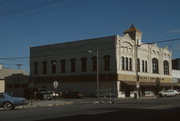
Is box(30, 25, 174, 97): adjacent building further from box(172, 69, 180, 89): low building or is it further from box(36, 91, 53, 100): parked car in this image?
box(36, 91, 53, 100): parked car

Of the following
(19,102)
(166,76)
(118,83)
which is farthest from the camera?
(166,76)

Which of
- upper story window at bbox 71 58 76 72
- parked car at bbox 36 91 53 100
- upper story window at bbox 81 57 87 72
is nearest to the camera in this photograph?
parked car at bbox 36 91 53 100

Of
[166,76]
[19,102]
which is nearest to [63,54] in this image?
[166,76]

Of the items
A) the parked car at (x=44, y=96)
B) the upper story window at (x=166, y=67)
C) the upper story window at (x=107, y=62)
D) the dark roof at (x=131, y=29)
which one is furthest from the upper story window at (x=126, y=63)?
the upper story window at (x=166, y=67)

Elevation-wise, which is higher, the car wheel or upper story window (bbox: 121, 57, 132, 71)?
upper story window (bbox: 121, 57, 132, 71)

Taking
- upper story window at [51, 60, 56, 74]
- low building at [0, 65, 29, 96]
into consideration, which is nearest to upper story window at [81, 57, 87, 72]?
upper story window at [51, 60, 56, 74]

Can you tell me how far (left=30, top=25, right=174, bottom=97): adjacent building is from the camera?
59.1 m

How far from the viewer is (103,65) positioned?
59.8 metres

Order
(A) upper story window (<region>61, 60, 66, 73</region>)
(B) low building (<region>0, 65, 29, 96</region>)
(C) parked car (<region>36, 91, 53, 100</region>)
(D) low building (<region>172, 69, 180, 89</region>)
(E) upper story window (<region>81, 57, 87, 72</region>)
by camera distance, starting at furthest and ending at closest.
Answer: (D) low building (<region>172, 69, 180, 89</region>) → (B) low building (<region>0, 65, 29, 96</region>) → (A) upper story window (<region>61, 60, 66, 73</region>) → (E) upper story window (<region>81, 57, 87, 72</region>) → (C) parked car (<region>36, 91, 53, 100</region>)

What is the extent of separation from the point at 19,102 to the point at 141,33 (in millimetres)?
42847

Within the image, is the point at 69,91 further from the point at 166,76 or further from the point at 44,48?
the point at 166,76

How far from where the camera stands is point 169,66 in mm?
76812

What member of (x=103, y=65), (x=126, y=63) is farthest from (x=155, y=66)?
(x=103, y=65)

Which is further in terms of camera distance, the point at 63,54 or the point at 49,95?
the point at 63,54
